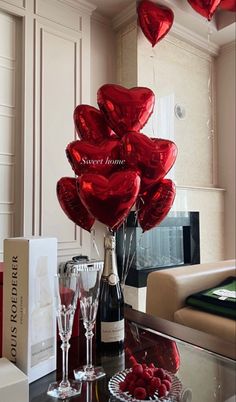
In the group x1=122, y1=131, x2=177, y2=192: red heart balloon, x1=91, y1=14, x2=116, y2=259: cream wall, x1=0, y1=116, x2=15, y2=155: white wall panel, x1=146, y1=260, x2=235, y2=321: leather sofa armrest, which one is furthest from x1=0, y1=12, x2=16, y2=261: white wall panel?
x1=122, y1=131, x2=177, y2=192: red heart balloon

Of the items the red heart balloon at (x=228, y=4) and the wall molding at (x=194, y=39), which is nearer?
the red heart balloon at (x=228, y=4)

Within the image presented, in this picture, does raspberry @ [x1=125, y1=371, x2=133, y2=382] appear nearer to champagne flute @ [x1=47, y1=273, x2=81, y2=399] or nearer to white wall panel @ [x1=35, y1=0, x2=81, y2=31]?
champagne flute @ [x1=47, y1=273, x2=81, y2=399]

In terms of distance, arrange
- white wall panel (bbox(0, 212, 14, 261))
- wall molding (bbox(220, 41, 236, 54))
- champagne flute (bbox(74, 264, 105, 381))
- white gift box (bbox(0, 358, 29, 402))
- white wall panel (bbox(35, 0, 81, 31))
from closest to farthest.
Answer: white gift box (bbox(0, 358, 29, 402)) < champagne flute (bbox(74, 264, 105, 381)) < white wall panel (bbox(0, 212, 14, 261)) < white wall panel (bbox(35, 0, 81, 31)) < wall molding (bbox(220, 41, 236, 54))

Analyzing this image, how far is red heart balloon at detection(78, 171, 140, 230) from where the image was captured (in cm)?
75

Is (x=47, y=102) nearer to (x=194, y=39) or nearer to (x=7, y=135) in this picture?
(x=7, y=135)

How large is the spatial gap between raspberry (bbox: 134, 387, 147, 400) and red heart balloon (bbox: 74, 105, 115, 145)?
0.63 metres

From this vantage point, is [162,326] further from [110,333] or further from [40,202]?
[40,202]

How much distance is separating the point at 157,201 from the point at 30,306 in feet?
1.63

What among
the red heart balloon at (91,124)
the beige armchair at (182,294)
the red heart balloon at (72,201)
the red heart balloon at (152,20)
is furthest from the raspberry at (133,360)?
the red heart balloon at (152,20)

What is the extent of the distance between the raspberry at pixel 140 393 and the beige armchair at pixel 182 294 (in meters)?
0.93

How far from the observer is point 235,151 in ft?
8.86

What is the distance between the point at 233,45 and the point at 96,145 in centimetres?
231

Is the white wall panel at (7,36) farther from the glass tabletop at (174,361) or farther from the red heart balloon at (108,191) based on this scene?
the glass tabletop at (174,361)

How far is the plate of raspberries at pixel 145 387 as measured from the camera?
1.64 ft
